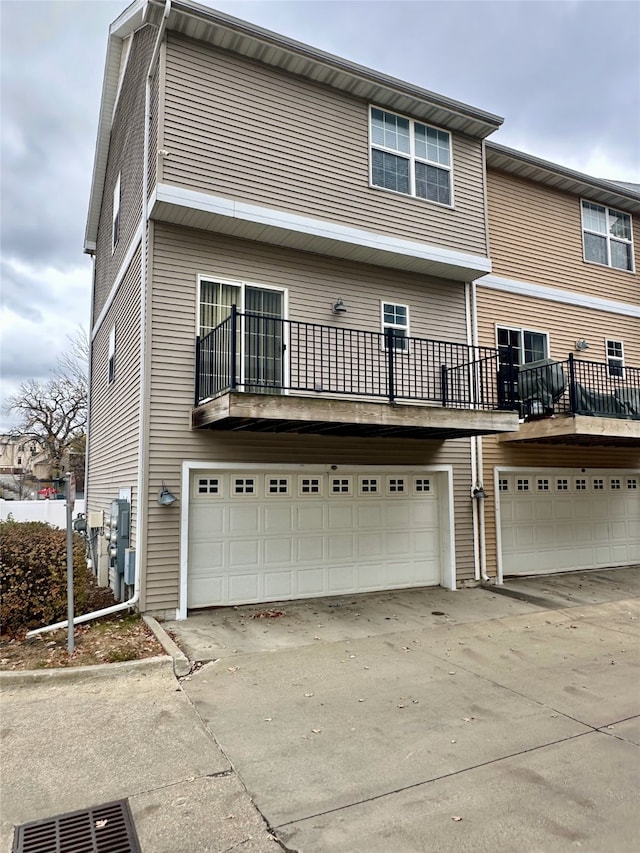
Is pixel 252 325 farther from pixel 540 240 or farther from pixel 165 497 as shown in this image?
pixel 540 240

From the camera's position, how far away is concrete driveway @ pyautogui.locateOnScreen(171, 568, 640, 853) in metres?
3.09

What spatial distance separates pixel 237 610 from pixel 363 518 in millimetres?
2656

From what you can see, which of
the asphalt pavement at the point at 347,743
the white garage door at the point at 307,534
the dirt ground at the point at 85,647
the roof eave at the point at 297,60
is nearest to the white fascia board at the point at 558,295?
the roof eave at the point at 297,60

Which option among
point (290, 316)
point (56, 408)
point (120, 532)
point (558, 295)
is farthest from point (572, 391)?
point (56, 408)

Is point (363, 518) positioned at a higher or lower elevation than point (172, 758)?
higher

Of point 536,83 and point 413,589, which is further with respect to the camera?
point 536,83

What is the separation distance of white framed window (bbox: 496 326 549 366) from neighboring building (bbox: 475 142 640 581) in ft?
0.09

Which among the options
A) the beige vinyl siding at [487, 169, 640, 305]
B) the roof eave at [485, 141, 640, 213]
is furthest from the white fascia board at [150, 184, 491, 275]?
the roof eave at [485, 141, 640, 213]

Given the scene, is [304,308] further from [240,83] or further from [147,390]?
[240,83]

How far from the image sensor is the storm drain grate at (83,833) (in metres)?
2.87

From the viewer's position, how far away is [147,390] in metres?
7.47

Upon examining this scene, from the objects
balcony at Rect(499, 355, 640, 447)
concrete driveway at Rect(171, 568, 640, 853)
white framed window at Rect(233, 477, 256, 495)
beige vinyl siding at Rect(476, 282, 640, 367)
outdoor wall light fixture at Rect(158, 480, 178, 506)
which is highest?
beige vinyl siding at Rect(476, 282, 640, 367)

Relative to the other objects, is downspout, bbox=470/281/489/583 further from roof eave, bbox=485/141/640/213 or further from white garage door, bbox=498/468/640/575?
roof eave, bbox=485/141/640/213

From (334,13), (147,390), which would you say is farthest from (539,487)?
(334,13)
